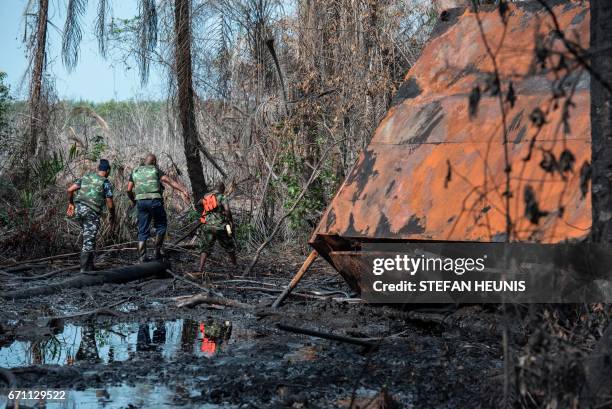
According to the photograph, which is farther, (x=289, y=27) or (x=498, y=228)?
(x=289, y=27)

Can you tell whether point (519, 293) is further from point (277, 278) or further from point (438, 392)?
point (277, 278)

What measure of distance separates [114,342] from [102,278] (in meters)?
3.21

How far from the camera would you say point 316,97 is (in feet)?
41.9

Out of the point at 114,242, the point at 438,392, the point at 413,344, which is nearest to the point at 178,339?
the point at 413,344

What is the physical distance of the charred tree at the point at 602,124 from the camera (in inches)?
147

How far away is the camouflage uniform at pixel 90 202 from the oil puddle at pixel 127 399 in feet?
18.9

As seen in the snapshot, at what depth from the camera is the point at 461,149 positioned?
6078mm

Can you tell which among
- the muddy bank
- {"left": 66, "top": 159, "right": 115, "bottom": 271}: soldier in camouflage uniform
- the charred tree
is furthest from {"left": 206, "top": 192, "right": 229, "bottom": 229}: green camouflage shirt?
the charred tree

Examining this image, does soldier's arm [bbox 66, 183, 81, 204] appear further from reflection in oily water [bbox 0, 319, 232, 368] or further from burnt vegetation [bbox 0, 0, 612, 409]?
reflection in oily water [bbox 0, 319, 232, 368]

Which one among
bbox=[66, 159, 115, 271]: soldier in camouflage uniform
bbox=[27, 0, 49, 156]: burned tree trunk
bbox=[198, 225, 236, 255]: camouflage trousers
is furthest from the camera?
bbox=[27, 0, 49, 156]: burned tree trunk

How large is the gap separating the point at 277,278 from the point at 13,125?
6.67m

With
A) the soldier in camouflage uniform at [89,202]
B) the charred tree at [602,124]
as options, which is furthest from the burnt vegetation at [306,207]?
the soldier in camouflage uniform at [89,202]

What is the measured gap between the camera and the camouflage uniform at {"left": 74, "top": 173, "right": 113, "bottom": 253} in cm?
1038

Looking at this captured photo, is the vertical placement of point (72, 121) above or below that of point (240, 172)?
above
